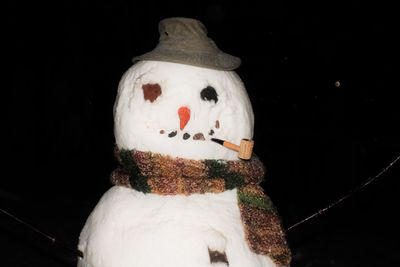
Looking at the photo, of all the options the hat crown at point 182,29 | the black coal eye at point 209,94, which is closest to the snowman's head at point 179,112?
the black coal eye at point 209,94

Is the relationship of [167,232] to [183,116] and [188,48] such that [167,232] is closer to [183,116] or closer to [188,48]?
[183,116]

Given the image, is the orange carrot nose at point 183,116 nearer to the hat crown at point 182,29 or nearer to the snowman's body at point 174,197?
the snowman's body at point 174,197

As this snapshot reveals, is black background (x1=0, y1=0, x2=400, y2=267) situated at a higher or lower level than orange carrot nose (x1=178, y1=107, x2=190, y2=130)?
lower

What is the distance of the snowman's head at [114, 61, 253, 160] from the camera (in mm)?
1638

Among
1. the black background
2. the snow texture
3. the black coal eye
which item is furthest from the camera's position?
the black background

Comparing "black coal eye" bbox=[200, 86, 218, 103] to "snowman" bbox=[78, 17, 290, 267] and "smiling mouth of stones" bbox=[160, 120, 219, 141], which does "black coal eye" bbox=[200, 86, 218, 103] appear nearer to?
"snowman" bbox=[78, 17, 290, 267]

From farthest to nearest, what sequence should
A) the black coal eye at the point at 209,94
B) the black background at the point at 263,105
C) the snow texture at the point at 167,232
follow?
1. the black background at the point at 263,105
2. the black coal eye at the point at 209,94
3. the snow texture at the point at 167,232

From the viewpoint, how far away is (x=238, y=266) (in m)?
1.60

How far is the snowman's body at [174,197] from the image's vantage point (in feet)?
5.17

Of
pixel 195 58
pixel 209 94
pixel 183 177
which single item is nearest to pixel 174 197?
pixel 183 177

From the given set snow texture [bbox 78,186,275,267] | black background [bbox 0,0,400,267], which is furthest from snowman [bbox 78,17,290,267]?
black background [bbox 0,0,400,267]

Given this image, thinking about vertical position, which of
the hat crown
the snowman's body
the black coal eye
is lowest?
the snowman's body

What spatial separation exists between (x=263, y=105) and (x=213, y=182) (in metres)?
4.12

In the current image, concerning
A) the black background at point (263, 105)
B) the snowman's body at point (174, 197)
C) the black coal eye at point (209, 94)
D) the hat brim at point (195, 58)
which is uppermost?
the hat brim at point (195, 58)
